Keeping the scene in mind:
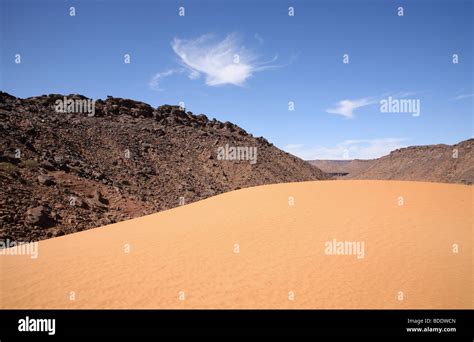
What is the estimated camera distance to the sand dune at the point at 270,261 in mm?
5852

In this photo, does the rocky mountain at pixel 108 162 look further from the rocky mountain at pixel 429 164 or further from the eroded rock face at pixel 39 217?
the rocky mountain at pixel 429 164

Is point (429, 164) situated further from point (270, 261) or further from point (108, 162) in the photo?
point (270, 261)

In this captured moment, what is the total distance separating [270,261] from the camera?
7430 mm

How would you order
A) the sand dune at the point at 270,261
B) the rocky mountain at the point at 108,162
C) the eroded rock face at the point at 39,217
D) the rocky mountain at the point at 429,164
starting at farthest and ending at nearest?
the rocky mountain at the point at 429,164, the rocky mountain at the point at 108,162, the eroded rock face at the point at 39,217, the sand dune at the point at 270,261

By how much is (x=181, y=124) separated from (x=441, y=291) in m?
51.9

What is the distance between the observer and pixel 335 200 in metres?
12.4

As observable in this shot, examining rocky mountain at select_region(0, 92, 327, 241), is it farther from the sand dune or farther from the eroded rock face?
the sand dune

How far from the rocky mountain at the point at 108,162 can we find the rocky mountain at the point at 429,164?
33.1 m

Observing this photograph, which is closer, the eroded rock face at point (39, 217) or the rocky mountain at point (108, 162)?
A: the eroded rock face at point (39, 217)

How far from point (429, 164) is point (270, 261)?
89.6 m

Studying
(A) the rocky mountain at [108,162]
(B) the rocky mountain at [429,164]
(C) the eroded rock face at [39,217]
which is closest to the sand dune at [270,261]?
(C) the eroded rock face at [39,217]

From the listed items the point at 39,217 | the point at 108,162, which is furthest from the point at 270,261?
the point at 108,162
